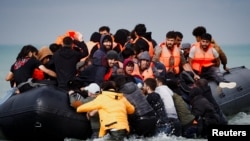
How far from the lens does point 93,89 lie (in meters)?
13.3

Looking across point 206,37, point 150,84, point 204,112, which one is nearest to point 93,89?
point 150,84

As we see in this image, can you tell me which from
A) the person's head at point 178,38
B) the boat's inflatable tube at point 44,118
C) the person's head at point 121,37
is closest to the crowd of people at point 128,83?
the boat's inflatable tube at point 44,118

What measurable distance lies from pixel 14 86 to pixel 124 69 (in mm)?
1992

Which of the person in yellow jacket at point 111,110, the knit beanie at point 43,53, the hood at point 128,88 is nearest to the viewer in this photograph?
the person in yellow jacket at point 111,110

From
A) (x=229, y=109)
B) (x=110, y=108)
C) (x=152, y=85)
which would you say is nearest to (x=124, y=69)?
A: (x=152, y=85)

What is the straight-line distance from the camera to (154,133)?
1338 centimetres

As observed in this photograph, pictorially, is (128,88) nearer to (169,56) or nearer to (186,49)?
(169,56)

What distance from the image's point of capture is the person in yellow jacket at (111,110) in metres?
12.6

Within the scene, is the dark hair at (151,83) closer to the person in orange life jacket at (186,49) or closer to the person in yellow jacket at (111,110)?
the person in yellow jacket at (111,110)

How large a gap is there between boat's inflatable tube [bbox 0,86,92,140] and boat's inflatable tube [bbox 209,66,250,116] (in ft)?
11.7

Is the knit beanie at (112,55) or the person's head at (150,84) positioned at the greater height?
the knit beanie at (112,55)

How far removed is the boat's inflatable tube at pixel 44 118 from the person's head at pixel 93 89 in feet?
A: 1.28

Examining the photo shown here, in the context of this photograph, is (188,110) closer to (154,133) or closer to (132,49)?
(154,133)

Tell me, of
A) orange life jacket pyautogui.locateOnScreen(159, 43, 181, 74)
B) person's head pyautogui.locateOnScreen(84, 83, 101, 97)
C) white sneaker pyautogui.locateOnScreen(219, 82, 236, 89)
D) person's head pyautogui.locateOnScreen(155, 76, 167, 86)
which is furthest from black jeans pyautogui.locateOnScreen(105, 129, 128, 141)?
white sneaker pyautogui.locateOnScreen(219, 82, 236, 89)
